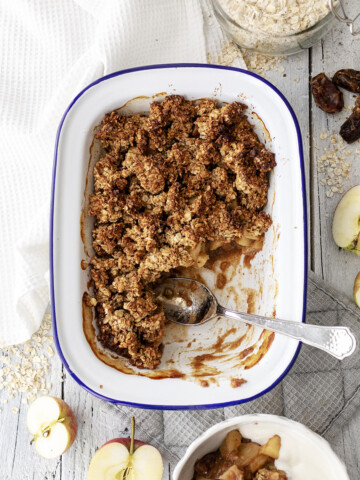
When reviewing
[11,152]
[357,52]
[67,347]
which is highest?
[357,52]

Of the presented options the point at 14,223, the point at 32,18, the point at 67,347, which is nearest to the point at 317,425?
the point at 67,347

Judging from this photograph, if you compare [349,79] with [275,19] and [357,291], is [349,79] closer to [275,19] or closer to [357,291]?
[275,19]

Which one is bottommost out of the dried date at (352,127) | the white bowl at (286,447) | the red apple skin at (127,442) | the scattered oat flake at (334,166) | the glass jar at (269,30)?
the red apple skin at (127,442)

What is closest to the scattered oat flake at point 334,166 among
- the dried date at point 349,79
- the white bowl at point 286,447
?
the dried date at point 349,79

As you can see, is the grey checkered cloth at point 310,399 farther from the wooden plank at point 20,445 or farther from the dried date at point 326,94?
the dried date at point 326,94

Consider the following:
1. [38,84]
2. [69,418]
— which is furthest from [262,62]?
[69,418]

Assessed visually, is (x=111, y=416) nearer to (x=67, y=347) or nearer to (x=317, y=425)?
(x=67, y=347)
